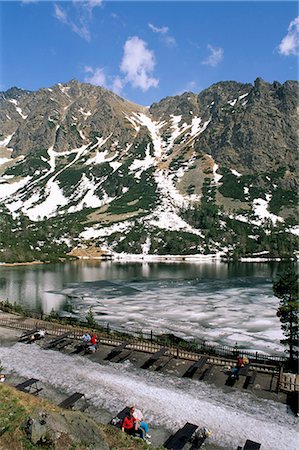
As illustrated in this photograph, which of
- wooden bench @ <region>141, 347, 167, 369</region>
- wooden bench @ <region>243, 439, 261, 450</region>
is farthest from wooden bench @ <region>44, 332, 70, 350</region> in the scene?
wooden bench @ <region>243, 439, 261, 450</region>

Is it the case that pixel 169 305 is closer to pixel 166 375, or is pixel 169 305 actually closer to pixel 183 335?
pixel 183 335

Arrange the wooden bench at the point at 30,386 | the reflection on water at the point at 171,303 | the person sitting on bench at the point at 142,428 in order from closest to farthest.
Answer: the person sitting on bench at the point at 142,428 < the wooden bench at the point at 30,386 < the reflection on water at the point at 171,303

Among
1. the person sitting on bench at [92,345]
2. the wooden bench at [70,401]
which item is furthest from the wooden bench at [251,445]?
the person sitting on bench at [92,345]

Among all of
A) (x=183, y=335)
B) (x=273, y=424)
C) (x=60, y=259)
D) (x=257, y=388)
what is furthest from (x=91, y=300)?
(x=60, y=259)

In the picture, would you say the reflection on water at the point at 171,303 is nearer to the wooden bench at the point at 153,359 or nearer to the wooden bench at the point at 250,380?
the wooden bench at the point at 153,359

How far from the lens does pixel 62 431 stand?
1507 cm

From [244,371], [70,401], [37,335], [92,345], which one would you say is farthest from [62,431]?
[37,335]

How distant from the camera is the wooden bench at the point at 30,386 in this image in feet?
74.5

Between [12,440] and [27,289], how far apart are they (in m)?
76.7

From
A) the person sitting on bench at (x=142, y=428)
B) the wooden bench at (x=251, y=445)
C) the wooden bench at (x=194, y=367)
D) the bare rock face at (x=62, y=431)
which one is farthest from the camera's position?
the wooden bench at (x=194, y=367)

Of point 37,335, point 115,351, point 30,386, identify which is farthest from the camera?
point 37,335

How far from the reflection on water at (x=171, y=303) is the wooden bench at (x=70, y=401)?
25065mm

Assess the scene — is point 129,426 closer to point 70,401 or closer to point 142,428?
point 142,428

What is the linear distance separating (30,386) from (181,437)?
11112mm
